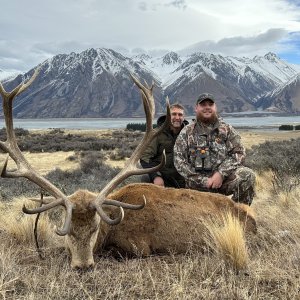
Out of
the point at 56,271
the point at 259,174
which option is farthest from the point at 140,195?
the point at 259,174

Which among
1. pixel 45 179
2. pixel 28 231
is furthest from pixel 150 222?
pixel 28 231

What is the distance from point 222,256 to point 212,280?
582 millimetres

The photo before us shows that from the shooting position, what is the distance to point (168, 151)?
26.8 feet

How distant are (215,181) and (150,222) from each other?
64.4 inches

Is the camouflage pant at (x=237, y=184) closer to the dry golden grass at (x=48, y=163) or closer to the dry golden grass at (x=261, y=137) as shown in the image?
the dry golden grass at (x=48, y=163)

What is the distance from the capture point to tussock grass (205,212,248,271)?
477 cm

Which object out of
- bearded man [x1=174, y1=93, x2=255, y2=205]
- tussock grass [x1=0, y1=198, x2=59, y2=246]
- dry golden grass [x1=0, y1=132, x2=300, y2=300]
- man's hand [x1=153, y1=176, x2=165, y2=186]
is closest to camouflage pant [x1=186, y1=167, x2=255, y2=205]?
bearded man [x1=174, y1=93, x2=255, y2=205]

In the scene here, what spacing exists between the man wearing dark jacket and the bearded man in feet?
1.81

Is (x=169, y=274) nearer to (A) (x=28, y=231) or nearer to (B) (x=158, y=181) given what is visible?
(A) (x=28, y=231)

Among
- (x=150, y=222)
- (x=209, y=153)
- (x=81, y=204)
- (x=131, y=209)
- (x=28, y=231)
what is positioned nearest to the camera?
(x=81, y=204)

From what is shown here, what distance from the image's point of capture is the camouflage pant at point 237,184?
23.7ft

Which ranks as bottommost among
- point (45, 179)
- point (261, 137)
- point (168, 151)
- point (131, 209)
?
point (261, 137)

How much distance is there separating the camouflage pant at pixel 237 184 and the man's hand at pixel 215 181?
13 centimetres

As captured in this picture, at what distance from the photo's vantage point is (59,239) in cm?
639
